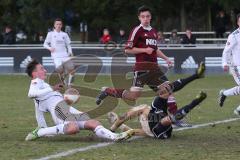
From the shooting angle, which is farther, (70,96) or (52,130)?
(70,96)

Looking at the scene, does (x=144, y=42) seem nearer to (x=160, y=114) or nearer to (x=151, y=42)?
(x=151, y=42)

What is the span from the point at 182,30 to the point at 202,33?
1552mm

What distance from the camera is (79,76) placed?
2888cm

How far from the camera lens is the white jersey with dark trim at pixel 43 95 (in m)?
11.5

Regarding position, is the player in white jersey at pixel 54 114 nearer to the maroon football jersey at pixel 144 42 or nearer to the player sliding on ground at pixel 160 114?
the player sliding on ground at pixel 160 114

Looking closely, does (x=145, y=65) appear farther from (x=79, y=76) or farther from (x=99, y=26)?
(x=99, y=26)

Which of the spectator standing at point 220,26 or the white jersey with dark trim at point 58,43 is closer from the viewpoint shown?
the white jersey with dark trim at point 58,43

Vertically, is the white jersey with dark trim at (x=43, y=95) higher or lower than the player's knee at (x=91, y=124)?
higher

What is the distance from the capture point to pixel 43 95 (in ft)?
37.8

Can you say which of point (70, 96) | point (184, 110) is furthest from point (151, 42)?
point (184, 110)

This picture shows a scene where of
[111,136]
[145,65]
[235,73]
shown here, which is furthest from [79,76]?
[111,136]

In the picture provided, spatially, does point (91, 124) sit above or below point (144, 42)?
below

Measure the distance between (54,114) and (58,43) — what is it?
1220 cm

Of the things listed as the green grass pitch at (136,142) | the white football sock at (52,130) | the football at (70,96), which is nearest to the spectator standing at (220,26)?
the green grass pitch at (136,142)
